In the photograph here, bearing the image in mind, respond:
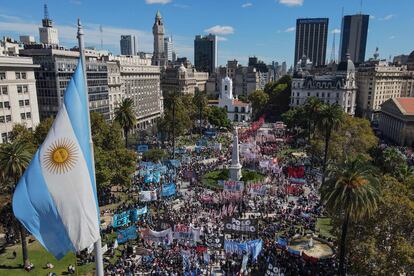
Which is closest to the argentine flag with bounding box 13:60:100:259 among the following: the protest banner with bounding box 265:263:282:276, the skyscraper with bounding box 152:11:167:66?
the protest banner with bounding box 265:263:282:276

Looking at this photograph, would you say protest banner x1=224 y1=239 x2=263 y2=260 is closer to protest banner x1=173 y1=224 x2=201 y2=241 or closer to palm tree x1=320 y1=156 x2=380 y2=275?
protest banner x1=173 y1=224 x2=201 y2=241

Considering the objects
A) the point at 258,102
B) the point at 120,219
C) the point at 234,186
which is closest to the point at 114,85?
the point at 234,186

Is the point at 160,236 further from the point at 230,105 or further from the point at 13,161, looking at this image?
the point at 230,105

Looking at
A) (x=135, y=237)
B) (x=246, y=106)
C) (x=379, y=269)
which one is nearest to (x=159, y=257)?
(x=135, y=237)

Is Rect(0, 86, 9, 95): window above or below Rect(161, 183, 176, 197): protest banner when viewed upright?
above

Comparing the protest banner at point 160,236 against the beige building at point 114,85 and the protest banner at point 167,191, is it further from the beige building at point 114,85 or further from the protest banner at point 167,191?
the beige building at point 114,85

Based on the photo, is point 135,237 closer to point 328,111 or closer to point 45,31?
point 328,111
